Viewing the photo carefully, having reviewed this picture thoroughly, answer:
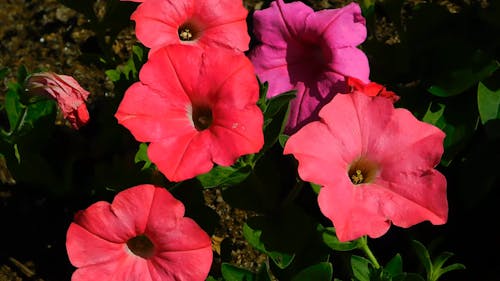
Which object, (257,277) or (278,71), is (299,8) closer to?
(278,71)

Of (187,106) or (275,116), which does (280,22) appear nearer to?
(275,116)

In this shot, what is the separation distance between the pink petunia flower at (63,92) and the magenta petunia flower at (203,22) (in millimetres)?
304

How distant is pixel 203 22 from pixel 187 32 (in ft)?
0.21

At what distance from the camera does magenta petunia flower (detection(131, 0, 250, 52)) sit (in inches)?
64.3

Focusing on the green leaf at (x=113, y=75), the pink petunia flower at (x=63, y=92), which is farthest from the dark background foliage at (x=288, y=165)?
the pink petunia flower at (x=63, y=92)

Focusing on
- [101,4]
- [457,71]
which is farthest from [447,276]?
[101,4]

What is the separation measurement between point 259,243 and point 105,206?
18.5 inches

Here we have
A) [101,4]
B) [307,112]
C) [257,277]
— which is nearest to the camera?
[257,277]

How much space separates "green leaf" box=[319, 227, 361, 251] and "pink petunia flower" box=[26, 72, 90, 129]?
710 mm

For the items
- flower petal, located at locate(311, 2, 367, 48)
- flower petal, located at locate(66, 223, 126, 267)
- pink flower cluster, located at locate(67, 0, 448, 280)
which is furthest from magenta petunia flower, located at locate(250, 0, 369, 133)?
flower petal, located at locate(66, 223, 126, 267)

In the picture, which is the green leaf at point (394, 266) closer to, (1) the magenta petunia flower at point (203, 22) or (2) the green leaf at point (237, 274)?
(2) the green leaf at point (237, 274)

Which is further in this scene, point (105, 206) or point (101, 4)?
point (101, 4)

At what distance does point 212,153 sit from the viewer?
1464mm

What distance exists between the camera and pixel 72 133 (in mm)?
2305
